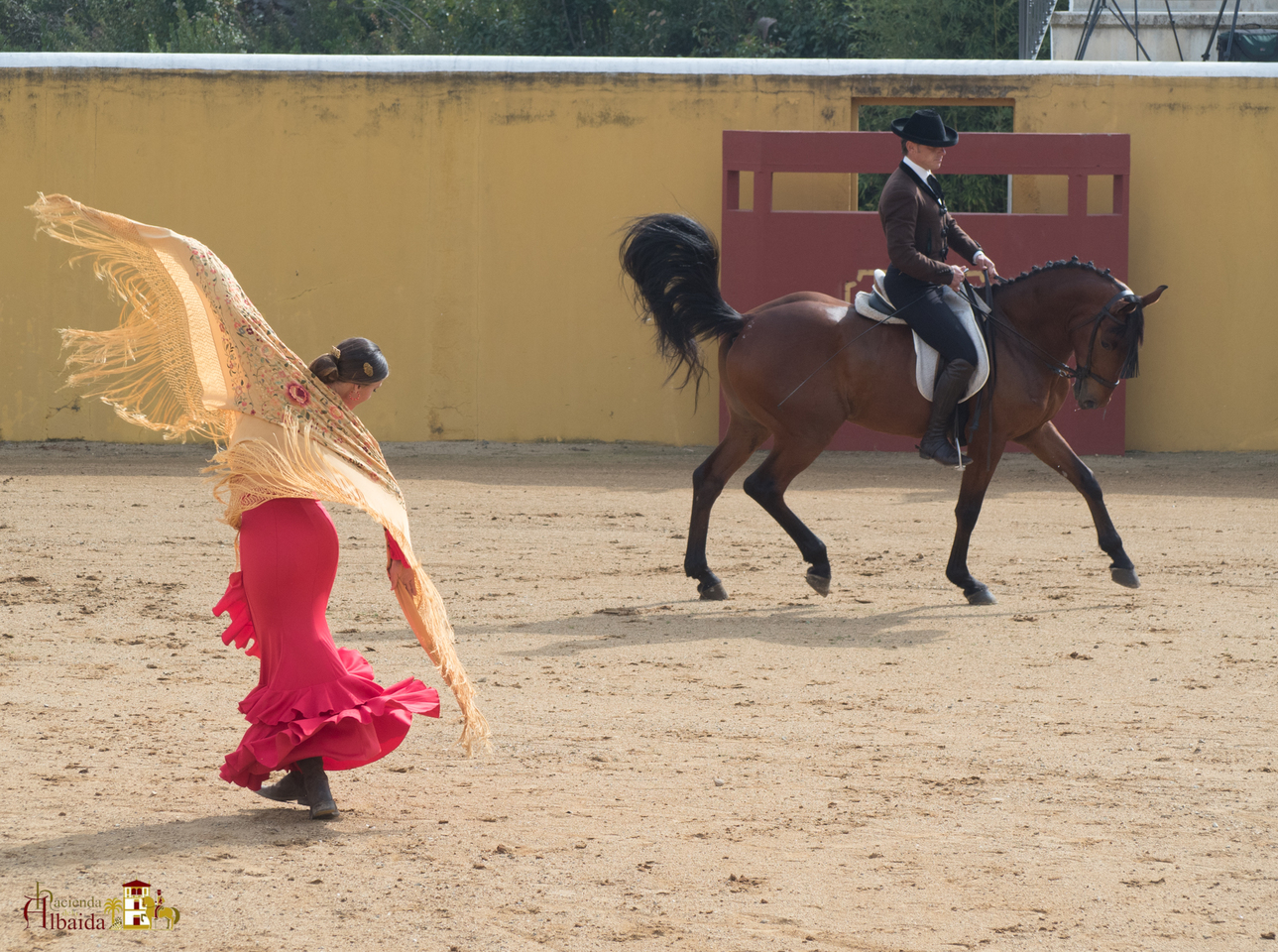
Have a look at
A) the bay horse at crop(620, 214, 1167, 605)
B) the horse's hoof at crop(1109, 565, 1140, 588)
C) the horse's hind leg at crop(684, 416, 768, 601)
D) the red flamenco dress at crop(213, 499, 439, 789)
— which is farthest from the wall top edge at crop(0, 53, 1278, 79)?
the red flamenco dress at crop(213, 499, 439, 789)

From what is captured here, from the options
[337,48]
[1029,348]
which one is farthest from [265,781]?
[337,48]

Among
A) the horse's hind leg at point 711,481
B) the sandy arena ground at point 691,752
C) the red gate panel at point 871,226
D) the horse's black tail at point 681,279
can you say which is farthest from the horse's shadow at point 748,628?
the red gate panel at point 871,226

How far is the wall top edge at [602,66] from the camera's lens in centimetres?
1391

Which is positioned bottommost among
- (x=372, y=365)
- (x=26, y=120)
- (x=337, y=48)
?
(x=372, y=365)

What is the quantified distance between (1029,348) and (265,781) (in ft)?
15.9

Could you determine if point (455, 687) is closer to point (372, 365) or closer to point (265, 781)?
point (265, 781)

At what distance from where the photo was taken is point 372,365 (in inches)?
168

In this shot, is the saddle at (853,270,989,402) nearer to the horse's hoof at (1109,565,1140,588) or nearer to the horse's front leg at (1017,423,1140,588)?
the horse's front leg at (1017,423,1140,588)

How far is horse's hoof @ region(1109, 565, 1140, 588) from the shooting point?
25.6ft

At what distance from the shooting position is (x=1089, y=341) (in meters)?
7.72

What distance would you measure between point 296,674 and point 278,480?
1.84 feet

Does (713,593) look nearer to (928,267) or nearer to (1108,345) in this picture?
(928,267)

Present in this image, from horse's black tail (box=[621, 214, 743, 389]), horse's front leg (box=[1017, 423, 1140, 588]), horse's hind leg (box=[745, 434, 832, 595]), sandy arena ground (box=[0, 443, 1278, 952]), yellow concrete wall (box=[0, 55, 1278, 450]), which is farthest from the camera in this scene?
yellow concrete wall (box=[0, 55, 1278, 450])

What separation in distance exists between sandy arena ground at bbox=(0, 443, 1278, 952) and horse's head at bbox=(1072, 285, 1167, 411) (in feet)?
3.72
